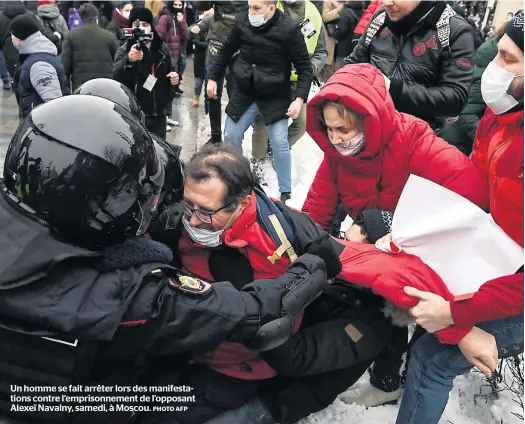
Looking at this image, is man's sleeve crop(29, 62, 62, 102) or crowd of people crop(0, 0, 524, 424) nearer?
crowd of people crop(0, 0, 524, 424)

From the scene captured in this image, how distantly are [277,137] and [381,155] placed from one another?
7.93 ft

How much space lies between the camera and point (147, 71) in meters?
4.96

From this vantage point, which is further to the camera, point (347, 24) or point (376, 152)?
point (347, 24)

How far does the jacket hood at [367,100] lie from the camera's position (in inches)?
86.7

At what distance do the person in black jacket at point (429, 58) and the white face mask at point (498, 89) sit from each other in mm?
1025

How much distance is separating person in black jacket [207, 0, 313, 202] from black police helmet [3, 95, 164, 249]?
2.96m

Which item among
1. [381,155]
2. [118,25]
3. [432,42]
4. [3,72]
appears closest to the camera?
[381,155]

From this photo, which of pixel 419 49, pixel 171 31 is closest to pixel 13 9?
pixel 171 31

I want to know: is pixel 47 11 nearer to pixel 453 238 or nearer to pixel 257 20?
pixel 257 20

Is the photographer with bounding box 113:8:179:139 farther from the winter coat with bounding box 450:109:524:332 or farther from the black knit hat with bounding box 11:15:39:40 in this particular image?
the winter coat with bounding box 450:109:524:332

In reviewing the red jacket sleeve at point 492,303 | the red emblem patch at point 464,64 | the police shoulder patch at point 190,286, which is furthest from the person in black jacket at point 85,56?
the red jacket sleeve at point 492,303

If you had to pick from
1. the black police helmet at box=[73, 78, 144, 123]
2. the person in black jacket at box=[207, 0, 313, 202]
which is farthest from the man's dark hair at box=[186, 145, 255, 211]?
the person in black jacket at box=[207, 0, 313, 202]

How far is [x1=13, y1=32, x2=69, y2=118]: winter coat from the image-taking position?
4.83 m

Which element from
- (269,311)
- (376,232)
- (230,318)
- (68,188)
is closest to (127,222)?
(68,188)
